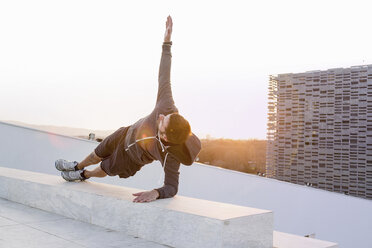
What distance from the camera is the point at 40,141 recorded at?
29.4 ft

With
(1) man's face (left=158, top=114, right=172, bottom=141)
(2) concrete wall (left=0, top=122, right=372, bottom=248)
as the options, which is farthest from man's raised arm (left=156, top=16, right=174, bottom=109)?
(2) concrete wall (left=0, top=122, right=372, bottom=248)

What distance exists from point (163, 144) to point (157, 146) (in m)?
0.07

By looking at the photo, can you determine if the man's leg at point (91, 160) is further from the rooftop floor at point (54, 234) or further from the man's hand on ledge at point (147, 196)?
the man's hand on ledge at point (147, 196)

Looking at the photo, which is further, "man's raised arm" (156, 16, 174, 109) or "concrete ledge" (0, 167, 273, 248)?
"man's raised arm" (156, 16, 174, 109)

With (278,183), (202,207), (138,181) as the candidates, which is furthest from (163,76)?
(278,183)

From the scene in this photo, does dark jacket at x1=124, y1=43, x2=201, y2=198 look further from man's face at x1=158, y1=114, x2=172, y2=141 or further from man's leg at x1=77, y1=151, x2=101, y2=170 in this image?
man's leg at x1=77, y1=151, x2=101, y2=170

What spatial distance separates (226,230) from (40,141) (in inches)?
310

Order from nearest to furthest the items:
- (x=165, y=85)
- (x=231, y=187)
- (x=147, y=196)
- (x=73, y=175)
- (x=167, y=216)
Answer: (x=167, y=216) → (x=147, y=196) → (x=165, y=85) → (x=73, y=175) → (x=231, y=187)

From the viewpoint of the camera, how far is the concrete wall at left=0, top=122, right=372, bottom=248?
8.84 metres

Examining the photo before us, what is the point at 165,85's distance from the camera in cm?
317

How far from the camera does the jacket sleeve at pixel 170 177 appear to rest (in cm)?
278

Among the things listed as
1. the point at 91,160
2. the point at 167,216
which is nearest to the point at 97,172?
the point at 91,160

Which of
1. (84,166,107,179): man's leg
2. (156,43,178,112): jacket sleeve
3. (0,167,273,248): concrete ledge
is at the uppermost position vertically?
(156,43,178,112): jacket sleeve

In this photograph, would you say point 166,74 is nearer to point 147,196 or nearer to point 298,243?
point 147,196
